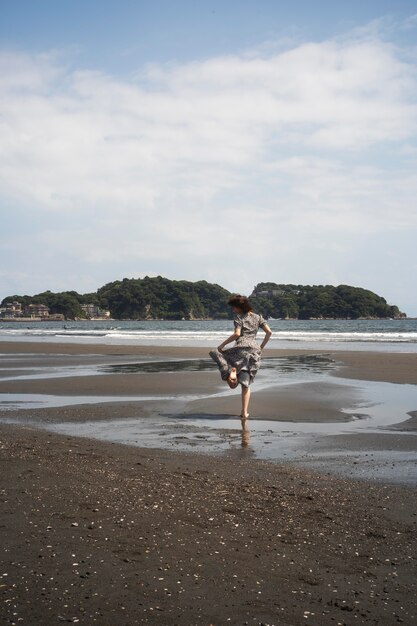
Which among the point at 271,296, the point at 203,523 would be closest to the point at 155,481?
the point at 203,523

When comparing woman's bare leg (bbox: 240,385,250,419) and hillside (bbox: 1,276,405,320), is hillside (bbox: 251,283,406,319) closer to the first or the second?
hillside (bbox: 1,276,405,320)

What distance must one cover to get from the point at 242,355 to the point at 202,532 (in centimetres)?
583

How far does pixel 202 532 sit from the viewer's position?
4391 millimetres

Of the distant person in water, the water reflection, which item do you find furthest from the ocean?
the distant person in water

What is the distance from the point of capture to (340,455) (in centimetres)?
721

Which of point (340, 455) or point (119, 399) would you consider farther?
point (119, 399)

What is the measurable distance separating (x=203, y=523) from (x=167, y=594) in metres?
1.14

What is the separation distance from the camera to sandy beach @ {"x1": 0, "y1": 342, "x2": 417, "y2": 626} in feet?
11.0

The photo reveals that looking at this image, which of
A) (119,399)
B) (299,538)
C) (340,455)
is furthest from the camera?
(119,399)

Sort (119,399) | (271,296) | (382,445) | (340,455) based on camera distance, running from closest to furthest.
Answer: (340,455)
(382,445)
(119,399)
(271,296)

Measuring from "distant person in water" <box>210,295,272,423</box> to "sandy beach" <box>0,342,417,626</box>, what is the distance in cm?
94

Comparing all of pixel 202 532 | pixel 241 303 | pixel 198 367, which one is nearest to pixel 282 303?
pixel 198 367

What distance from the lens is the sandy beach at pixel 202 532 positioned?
3354 mm

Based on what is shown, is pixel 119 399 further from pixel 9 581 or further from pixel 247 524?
pixel 9 581
